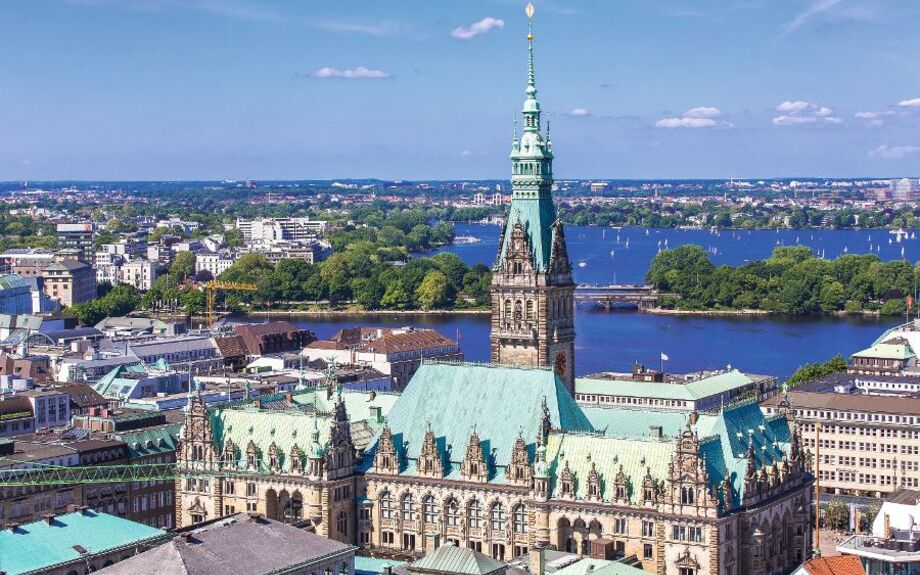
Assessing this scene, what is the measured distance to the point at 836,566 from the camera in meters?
62.2

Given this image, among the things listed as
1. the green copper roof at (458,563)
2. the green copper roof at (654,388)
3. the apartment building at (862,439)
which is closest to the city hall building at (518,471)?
the green copper roof at (458,563)

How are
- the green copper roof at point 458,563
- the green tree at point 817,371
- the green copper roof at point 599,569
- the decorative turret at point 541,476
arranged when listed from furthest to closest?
the green tree at point 817,371, the decorative turret at point 541,476, the green copper roof at point 599,569, the green copper roof at point 458,563

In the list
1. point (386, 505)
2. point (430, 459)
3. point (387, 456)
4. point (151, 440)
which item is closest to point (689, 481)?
point (430, 459)

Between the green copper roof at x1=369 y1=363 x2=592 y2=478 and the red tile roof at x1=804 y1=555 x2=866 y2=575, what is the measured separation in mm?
16321

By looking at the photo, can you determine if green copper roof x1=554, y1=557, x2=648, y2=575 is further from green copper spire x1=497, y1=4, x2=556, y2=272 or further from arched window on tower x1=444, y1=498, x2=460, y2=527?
green copper spire x1=497, y1=4, x2=556, y2=272

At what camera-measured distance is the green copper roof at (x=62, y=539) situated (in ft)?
211

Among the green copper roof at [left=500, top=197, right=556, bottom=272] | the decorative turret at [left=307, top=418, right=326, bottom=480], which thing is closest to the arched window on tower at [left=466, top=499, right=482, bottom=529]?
the decorative turret at [left=307, top=418, right=326, bottom=480]

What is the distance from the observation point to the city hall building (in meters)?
70.8

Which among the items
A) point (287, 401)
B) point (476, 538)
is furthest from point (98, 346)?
point (476, 538)

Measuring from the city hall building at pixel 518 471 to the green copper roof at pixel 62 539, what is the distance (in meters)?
10.0

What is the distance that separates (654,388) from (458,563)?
201ft

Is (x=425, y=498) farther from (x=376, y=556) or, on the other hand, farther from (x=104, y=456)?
(x=104, y=456)

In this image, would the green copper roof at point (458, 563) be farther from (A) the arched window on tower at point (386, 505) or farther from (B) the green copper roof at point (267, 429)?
(B) the green copper roof at point (267, 429)

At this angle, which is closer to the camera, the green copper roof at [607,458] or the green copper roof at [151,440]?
the green copper roof at [607,458]
